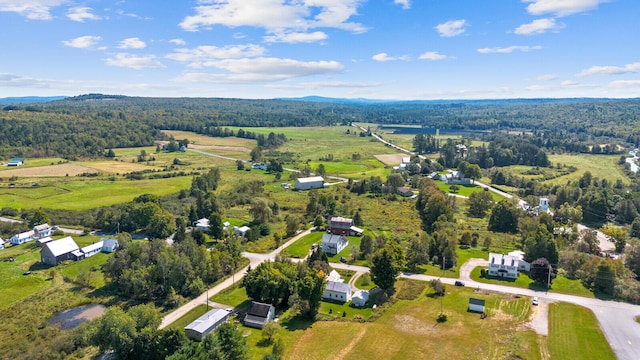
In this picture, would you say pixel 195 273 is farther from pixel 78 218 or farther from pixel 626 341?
pixel 626 341

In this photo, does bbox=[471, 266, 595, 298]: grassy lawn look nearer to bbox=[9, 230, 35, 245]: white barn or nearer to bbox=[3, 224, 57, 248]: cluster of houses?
bbox=[3, 224, 57, 248]: cluster of houses

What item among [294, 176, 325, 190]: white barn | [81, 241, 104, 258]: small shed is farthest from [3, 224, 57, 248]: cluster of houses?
[294, 176, 325, 190]: white barn

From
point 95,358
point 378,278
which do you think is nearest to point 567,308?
point 378,278

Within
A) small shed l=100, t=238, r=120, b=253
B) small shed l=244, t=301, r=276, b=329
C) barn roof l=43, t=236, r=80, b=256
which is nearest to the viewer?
small shed l=244, t=301, r=276, b=329

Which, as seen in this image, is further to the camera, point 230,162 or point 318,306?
point 230,162

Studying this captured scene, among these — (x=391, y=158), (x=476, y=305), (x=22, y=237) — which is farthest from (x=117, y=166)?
(x=476, y=305)

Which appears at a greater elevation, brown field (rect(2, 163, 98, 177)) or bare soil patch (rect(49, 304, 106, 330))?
brown field (rect(2, 163, 98, 177))
